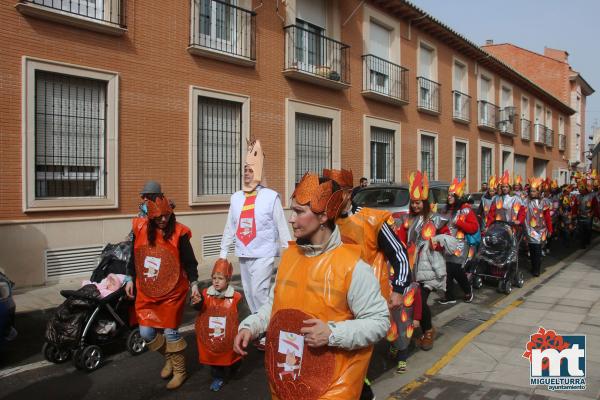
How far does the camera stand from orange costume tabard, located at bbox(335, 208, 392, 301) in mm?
3689

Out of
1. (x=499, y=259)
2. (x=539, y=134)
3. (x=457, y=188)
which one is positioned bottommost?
(x=499, y=259)

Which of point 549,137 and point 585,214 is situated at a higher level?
point 549,137

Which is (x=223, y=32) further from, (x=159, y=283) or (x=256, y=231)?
(x=159, y=283)

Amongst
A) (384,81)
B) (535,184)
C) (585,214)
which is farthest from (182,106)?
(585,214)

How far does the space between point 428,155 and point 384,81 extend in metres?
4.18

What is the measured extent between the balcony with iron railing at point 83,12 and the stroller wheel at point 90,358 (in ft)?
20.4

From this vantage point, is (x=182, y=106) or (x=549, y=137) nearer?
(x=182, y=106)

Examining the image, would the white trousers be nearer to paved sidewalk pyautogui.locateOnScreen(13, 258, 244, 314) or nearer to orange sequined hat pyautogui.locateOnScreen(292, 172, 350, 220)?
orange sequined hat pyautogui.locateOnScreen(292, 172, 350, 220)

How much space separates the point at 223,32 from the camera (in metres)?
11.9

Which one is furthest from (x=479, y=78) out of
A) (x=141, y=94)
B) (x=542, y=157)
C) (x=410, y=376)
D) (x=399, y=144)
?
(x=410, y=376)

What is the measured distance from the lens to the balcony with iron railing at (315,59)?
1308 centimetres

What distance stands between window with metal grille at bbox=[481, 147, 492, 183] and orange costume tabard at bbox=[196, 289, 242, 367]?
22600mm

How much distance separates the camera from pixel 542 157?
33406 mm

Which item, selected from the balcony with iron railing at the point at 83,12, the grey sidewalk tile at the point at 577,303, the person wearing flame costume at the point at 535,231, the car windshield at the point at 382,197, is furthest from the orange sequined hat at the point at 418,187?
the balcony with iron railing at the point at 83,12
